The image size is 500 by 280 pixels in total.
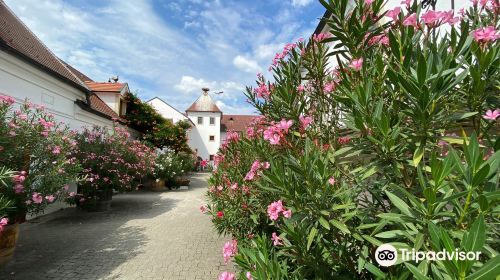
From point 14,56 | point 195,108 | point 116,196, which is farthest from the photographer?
point 195,108

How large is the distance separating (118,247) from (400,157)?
5798 mm

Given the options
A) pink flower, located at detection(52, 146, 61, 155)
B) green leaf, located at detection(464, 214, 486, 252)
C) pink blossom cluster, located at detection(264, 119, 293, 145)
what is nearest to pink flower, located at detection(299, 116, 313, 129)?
pink blossom cluster, located at detection(264, 119, 293, 145)

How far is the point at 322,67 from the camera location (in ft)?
7.18

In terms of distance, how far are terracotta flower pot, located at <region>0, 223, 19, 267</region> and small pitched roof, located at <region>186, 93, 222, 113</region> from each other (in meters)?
36.0

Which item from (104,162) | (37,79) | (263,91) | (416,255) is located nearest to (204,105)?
(104,162)

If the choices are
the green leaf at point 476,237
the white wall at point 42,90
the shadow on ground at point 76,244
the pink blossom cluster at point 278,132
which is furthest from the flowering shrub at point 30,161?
Result: the green leaf at point 476,237

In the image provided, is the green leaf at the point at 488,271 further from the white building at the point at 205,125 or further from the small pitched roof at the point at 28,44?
the white building at the point at 205,125

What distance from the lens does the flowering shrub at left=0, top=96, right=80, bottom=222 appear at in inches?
169

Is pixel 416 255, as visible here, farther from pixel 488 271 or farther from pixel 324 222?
pixel 324 222

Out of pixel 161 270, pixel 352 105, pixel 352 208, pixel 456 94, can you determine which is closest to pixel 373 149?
pixel 352 105

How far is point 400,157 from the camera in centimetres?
133

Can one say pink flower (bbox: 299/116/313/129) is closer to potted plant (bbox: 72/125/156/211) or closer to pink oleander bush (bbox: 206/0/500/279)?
pink oleander bush (bbox: 206/0/500/279)

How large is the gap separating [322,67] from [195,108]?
39.5m

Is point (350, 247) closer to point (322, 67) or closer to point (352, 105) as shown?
point (352, 105)
